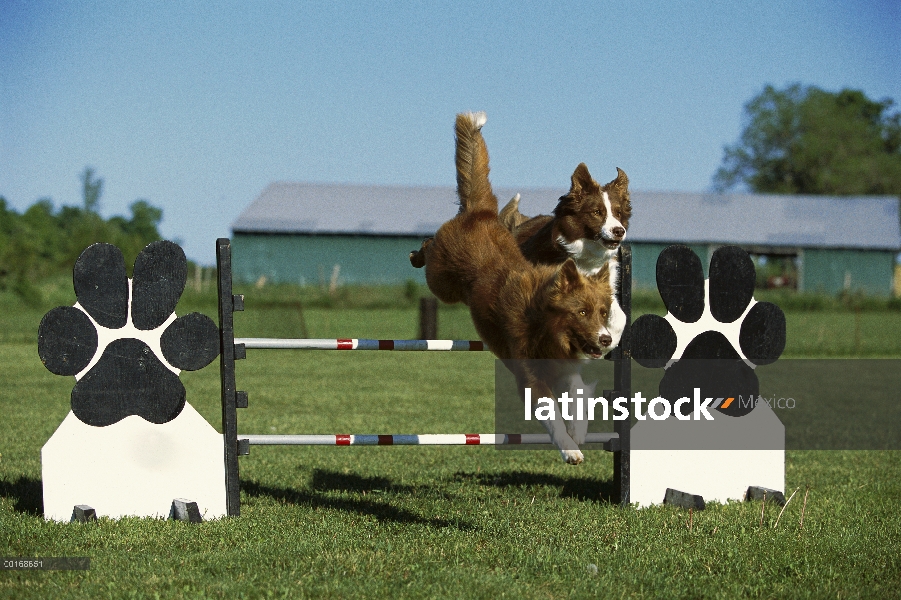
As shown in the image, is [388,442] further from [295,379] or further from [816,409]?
[295,379]

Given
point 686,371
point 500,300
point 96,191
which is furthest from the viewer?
point 96,191

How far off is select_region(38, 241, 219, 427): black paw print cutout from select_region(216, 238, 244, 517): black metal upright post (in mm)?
111

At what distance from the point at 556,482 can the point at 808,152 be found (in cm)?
6755

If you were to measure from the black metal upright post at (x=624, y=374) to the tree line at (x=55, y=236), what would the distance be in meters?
3.56

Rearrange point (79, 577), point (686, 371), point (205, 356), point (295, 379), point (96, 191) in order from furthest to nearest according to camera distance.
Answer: point (96, 191), point (295, 379), point (686, 371), point (205, 356), point (79, 577)

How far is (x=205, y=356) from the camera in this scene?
601 centimetres

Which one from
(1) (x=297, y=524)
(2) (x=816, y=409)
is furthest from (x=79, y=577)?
(2) (x=816, y=409)

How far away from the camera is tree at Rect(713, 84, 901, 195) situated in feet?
218

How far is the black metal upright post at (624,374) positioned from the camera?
6.12 meters

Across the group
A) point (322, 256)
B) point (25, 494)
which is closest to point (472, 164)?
point (25, 494)

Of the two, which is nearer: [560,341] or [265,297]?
[560,341]

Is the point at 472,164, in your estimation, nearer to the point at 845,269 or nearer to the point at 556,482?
the point at 556,482

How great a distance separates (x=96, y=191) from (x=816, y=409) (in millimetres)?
60578

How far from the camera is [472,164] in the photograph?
660 centimetres
